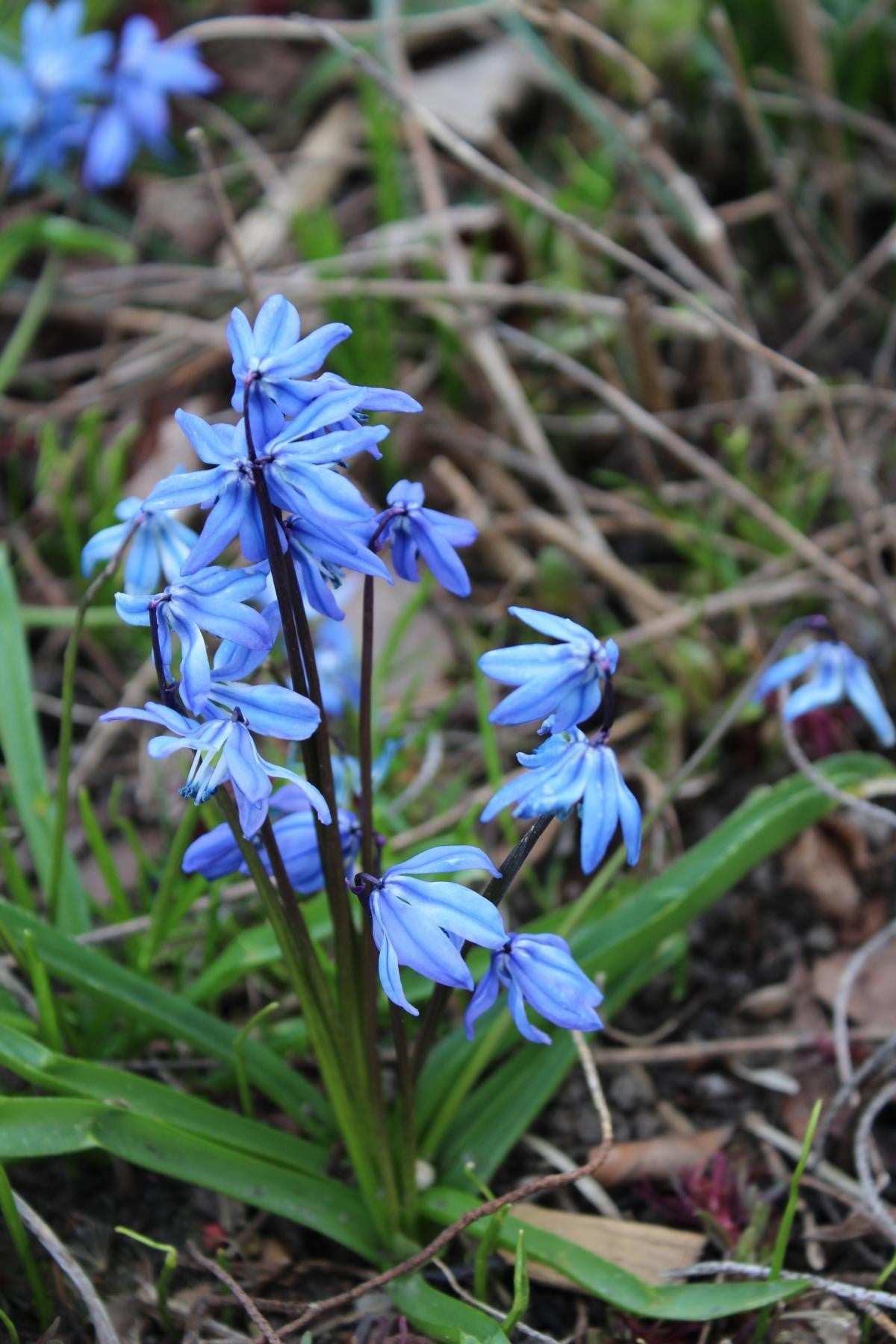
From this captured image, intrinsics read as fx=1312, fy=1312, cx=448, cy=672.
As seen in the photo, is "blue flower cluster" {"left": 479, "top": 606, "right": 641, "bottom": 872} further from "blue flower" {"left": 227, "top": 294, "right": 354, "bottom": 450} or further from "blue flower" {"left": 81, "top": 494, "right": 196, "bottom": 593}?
"blue flower" {"left": 81, "top": 494, "right": 196, "bottom": 593}

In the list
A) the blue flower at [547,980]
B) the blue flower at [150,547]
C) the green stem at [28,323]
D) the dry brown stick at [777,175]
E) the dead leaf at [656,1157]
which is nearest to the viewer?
the blue flower at [547,980]

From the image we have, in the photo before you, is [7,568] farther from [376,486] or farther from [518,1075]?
[518,1075]

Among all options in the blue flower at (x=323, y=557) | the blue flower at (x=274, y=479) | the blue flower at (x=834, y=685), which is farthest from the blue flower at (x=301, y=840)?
the blue flower at (x=834, y=685)

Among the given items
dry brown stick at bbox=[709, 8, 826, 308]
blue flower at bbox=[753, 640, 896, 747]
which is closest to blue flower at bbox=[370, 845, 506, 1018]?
blue flower at bbox=[753, 640, 896, 747]

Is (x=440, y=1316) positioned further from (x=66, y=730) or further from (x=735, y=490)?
(x=735, y=490)

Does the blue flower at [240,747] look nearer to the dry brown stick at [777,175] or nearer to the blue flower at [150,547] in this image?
the blue flower at [150,547]

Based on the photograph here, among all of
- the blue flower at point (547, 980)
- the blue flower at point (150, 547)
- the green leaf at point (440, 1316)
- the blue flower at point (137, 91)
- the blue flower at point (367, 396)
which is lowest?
the green leaf at point (440, 1316)
